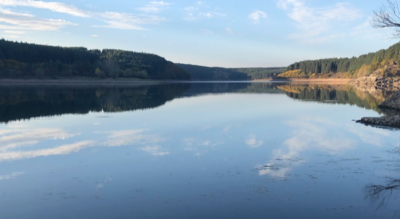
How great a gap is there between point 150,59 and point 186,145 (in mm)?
105592

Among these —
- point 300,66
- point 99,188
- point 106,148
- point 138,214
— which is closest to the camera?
point 138,214

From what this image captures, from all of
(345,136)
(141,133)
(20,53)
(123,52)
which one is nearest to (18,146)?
(141,133)

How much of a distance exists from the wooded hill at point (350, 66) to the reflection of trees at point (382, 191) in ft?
235

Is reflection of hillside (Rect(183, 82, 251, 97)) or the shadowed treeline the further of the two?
reflection of hillside (Rect(183, 82, 251, 97))

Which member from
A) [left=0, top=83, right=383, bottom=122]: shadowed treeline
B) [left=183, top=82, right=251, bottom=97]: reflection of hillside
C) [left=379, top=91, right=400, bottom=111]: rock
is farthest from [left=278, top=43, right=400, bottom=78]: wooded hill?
[left=379, top=91, right=400, bottom=111]: rock

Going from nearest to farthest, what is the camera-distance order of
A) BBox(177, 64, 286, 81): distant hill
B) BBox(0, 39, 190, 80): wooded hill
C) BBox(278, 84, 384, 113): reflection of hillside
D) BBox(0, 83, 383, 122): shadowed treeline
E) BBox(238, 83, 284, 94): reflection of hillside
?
BBox(0, 83, 383, 122): shadowed treeline
BBox(278, 84, 384, 113): reflection of hillside
BBox(238, 83, 284, 94): reflection of hillside
BBox(0, 39, 190, 80): wooded hill
BBox(177, 64, 286, 81): distant hill

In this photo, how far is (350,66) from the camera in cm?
11312

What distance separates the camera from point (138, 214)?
218 inches

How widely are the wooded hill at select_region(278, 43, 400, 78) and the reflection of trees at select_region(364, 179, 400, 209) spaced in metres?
71.6

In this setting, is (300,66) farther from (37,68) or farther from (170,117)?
(170,117)

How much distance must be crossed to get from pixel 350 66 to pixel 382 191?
386 feet

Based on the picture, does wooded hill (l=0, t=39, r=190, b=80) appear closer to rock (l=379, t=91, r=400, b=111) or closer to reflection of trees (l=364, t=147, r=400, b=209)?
rock (l=379, t=91, r=400, b=111)

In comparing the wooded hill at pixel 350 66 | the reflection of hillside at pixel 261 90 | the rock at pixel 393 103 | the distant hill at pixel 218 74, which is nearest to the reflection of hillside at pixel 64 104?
the rock at pixel 393 103

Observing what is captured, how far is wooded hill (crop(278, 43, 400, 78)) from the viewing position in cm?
7515
